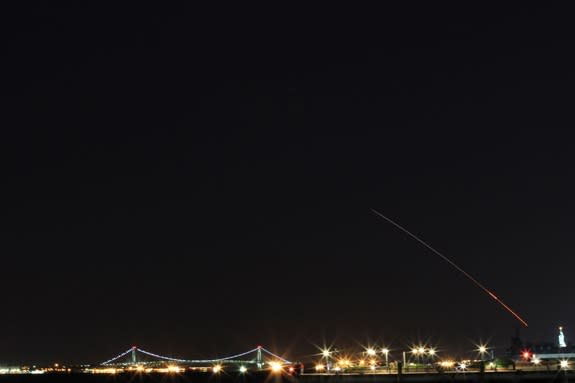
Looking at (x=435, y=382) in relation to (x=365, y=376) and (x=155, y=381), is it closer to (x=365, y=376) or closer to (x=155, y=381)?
(x=365, y=376)

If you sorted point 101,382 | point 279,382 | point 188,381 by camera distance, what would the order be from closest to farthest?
point 279,382, point 188,381, point 101,382

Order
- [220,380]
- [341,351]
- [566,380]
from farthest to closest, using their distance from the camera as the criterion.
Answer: [220,380]
[341,351]
[566,380]

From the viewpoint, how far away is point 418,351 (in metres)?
126

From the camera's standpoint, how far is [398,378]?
72188mm

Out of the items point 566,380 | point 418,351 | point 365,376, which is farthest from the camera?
point 418,351

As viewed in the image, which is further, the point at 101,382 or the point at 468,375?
the point at 101,382

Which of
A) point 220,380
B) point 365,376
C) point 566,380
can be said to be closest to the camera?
point 566,380

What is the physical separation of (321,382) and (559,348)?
13606 cm

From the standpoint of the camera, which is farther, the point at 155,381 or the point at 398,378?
the point at 155,381

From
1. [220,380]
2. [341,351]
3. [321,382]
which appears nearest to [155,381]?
[220,380]

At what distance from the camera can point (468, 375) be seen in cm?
7069

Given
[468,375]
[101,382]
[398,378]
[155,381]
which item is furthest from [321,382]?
[101,382]

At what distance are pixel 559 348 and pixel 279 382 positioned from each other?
11609 centimetres

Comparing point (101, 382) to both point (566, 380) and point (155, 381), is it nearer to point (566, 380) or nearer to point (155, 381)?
point (155, 381)
